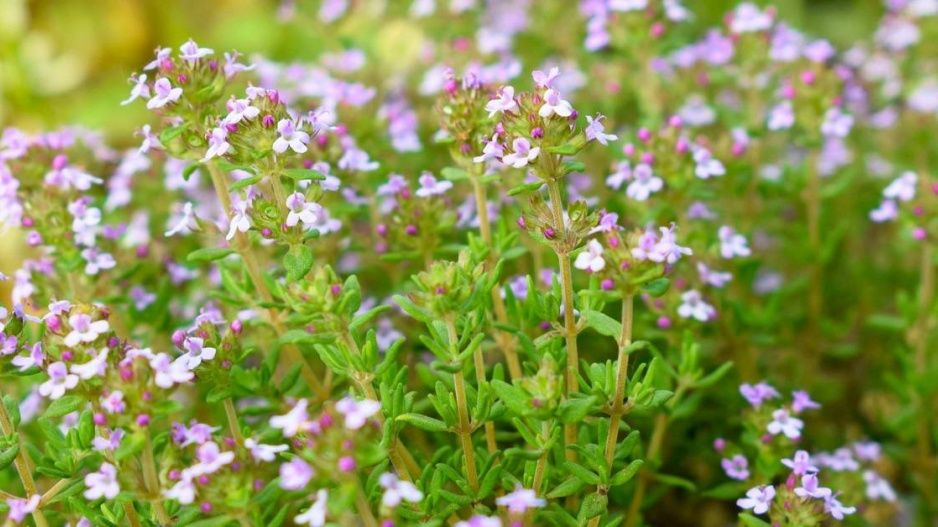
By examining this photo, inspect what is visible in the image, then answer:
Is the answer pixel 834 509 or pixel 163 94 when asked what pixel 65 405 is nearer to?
pixel 163 94

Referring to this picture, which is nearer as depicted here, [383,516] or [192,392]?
[383,516]

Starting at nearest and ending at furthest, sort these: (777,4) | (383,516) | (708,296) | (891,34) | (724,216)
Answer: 1. (383,516)
2. (708,296)
3. (724,216)
4. (891,34)
5. (777,4)

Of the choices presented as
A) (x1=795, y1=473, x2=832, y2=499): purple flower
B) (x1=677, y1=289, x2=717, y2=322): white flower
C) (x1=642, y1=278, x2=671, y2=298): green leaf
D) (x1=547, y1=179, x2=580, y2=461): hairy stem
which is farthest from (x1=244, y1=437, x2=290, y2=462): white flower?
(x1=677, y1=289, x2=717, y2=322): white flower

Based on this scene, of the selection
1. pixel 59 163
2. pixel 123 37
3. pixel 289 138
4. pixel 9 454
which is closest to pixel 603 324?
pixel 289 138

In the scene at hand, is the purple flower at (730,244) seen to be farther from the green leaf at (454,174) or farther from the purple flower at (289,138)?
the purple flower at (289,138)

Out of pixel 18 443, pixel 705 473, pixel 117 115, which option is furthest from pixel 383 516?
pixel 117 115

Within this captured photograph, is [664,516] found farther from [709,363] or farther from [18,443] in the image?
[18,443]

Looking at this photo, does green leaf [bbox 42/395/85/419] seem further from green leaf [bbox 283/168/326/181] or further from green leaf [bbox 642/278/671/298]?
green leaf [bbox 642/278/671/298]
